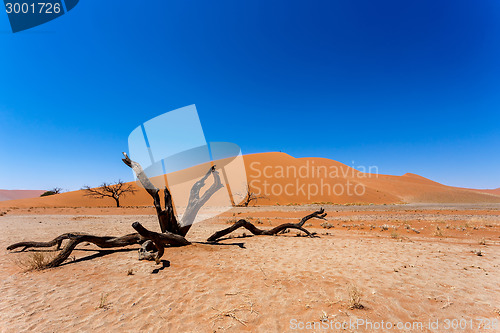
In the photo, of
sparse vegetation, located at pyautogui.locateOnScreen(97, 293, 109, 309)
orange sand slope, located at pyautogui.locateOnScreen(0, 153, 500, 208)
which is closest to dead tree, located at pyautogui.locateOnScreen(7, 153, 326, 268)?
sparse vegetation, located at pyautogui.locateOnScreen(97, 293, 109, 309)

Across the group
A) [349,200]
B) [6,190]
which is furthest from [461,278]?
[6,190]

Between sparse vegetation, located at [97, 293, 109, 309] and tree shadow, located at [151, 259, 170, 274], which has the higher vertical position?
sparse vegetation, located at [97, 293, 109, 309]

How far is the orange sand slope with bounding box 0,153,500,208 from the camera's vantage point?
1684 inches

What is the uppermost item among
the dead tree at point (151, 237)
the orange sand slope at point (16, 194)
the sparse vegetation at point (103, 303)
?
the dead tree at point (151, 237)

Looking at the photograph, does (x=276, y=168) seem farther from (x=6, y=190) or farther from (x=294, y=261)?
(x=6, y=190)

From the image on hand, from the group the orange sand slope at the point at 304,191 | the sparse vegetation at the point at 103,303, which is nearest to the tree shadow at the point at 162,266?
the sparse vegetation at the point at 103,303

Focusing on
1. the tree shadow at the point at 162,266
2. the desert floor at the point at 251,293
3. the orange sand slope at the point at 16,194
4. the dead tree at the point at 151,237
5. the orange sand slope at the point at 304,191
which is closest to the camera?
the desert floor at the point at 251,293

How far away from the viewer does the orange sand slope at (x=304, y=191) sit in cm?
4278

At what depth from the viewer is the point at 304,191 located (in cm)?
4722

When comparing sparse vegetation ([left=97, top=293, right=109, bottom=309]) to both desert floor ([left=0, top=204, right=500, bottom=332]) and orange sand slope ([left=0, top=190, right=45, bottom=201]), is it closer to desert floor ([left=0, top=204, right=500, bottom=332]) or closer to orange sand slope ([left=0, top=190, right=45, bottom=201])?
desert floor ([left=0, top=204, right=500, bottom=332])

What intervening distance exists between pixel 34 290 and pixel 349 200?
4600cm

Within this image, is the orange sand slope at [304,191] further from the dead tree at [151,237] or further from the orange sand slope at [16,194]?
the orange sand slope at [16,194]

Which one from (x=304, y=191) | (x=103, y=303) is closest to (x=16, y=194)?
(x=304, y=191)

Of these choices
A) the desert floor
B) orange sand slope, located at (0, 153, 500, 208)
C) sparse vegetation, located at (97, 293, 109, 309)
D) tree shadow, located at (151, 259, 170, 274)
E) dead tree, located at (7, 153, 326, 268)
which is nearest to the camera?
the desert floor
